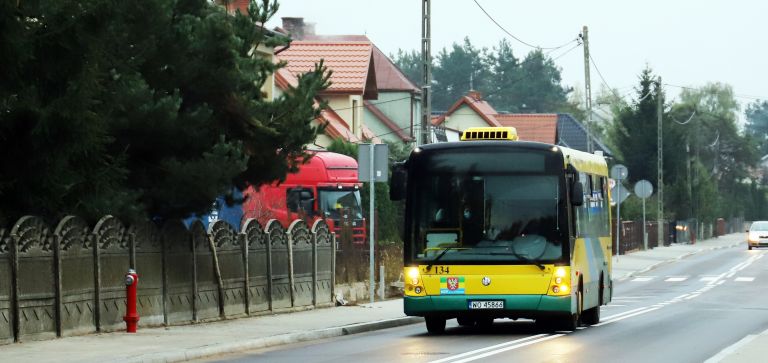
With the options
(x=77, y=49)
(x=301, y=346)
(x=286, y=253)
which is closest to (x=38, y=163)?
(x=77, y=49)

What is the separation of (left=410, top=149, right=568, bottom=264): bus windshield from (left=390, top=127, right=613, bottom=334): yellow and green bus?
0.5 inches

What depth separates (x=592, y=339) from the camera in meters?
21.2

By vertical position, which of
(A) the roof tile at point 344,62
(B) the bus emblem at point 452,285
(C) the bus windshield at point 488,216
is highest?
(A) the roof tile at point 344,62

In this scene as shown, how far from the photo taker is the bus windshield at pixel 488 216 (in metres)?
22.0

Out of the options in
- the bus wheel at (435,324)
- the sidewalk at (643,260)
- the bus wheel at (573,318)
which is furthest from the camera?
the sidewalk at (643,260)

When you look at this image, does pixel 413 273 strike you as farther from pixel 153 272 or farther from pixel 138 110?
pixel 138 110

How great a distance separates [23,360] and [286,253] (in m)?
11.1

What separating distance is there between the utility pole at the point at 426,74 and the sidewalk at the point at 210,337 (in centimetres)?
446

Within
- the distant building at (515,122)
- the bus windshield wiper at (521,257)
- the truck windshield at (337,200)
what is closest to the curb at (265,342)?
the bus windshield wiper at (521,257)

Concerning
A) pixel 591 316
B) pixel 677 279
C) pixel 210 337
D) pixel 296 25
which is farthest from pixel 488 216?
pixel 296 25

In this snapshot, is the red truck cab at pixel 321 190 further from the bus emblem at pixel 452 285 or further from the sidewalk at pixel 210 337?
the bus emblem at pixel 452 285

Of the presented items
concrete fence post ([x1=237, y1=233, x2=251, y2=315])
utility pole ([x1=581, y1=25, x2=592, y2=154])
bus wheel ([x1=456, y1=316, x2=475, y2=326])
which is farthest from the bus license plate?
utility pole ([x1=581, y1=25, x2=592, y2=154])

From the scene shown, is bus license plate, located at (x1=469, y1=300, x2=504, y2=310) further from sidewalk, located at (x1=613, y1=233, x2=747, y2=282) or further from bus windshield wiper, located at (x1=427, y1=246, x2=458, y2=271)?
sidewalk, located at (x1=613, y1=233, x2=747, y2=282)

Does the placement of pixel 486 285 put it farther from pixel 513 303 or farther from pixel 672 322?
pixel 672 322
